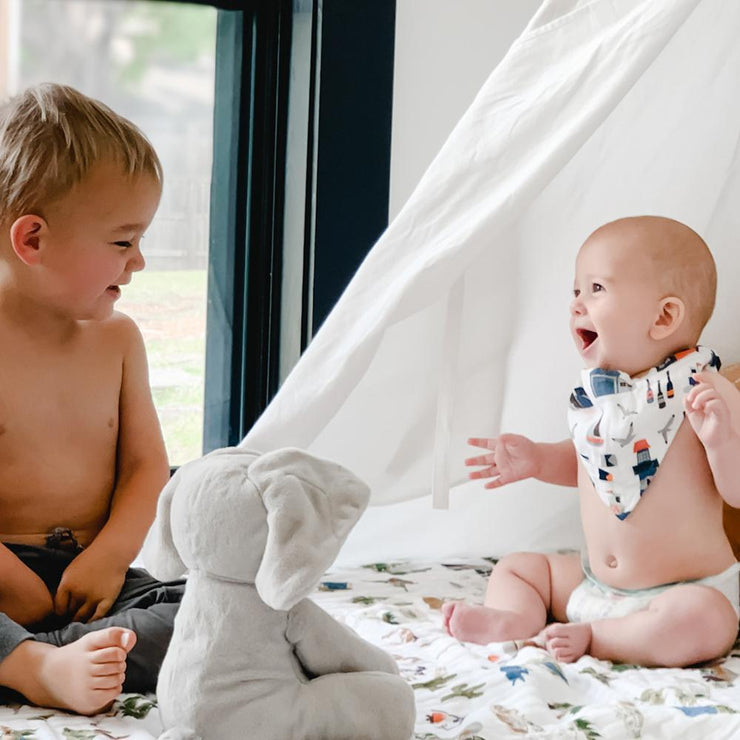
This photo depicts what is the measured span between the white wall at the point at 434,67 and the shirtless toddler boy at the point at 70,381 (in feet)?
2.31

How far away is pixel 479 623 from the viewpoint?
1.32 meters

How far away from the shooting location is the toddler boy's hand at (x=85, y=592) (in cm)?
125

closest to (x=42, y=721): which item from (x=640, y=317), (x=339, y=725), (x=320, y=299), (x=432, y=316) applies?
(x=339, y=725)

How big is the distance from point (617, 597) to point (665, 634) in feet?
0.34

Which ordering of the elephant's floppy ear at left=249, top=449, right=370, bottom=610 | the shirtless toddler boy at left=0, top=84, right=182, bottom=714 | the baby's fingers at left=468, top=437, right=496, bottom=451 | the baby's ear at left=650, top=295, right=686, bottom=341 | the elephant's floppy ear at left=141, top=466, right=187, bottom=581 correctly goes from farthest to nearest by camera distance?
1. the baby's fingers at left=468, top=437, right=496, bottom=451
2. the baby's ear at left=650, top=295, right=686, bottom=341
3. the shirtless toddler boy at left=0, top=84, right=182, bottom=714
4. the elephant's floppy ear at left=141, top=466, right=187, bottom=581
5. the elephant's floppy ear at left=249, top=449, right=370, bottom=610

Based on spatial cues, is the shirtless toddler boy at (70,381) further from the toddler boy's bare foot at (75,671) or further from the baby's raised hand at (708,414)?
the baby's raised hand at (708,414)

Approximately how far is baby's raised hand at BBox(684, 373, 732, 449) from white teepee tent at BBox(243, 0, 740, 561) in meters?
0.29

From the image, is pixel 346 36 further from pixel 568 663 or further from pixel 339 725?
pixel 339 725

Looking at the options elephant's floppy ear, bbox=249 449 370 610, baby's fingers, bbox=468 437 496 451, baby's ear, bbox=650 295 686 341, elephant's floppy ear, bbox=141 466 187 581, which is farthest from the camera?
baby's fingers, bbox=468 437 496 451

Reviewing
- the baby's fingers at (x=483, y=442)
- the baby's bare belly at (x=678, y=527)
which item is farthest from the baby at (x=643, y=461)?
the baby's fingers at (x=483, y=442)

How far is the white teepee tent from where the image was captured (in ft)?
4.16

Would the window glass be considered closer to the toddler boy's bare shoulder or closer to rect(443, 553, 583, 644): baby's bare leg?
the toddler boy's bare shoulder

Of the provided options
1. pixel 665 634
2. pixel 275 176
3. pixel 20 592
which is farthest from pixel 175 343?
pixel 665 634

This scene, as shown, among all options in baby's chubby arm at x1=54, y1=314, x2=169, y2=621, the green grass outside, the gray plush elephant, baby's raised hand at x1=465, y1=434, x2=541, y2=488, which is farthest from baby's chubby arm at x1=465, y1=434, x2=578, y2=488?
the green grass outside
